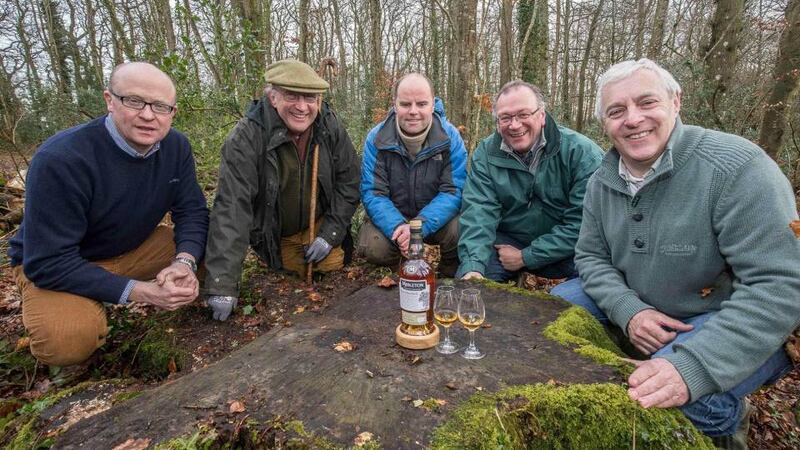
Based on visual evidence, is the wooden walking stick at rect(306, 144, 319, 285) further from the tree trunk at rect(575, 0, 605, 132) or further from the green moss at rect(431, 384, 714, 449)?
the tree trunk at rect(575, 0, 605, 132)

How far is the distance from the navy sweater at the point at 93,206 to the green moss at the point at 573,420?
2905mm

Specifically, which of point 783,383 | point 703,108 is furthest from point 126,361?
point 703,108

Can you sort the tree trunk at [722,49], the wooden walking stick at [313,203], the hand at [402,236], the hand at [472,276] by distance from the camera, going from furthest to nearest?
the tree trunk at [722,49] < the wooden walking stick at [313,203] < the hand at [402,236] < the hand at [472,276]

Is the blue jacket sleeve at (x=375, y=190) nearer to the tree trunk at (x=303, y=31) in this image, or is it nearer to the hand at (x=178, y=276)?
the hand at (x=178, y=276)

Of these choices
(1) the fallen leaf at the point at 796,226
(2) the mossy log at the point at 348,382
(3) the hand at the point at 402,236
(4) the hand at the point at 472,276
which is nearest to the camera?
(2) the mossy log at the point at 348,382

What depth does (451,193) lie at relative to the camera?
192 inches

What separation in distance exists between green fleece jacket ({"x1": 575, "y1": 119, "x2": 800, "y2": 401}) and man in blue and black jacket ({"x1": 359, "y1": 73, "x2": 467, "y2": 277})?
198 centimetres

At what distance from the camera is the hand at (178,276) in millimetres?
3449

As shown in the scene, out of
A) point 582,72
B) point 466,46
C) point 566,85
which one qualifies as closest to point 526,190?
point 466,46

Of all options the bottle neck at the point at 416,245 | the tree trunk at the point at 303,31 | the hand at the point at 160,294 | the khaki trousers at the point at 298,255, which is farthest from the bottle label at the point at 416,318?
the tree trunk at the point at 303,31

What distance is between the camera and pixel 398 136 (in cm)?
476

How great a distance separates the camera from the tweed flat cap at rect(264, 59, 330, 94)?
4.16 metres

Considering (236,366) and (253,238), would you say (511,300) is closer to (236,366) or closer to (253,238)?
(236,366)

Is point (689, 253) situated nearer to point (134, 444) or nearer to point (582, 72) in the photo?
point (134, 444)
